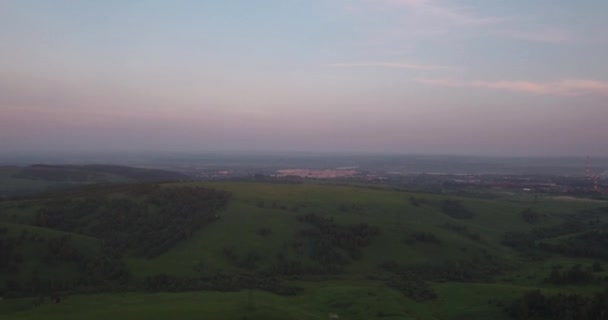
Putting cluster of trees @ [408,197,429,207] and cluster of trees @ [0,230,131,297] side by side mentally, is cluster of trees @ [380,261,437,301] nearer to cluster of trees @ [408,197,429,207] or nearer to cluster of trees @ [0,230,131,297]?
cluster of trees @ [0,230,131,297]

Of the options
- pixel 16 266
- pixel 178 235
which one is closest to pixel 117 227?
pixel 178 235

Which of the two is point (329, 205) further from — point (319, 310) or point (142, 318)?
point (142, 318)

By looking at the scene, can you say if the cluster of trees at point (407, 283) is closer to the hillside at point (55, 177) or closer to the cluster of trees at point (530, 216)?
the cluster of trees at point (530, 216)

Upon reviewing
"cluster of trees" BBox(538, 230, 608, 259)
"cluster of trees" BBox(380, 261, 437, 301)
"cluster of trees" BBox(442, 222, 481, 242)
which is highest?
"cluster of trees" BBox(442, 222, 481, 242)

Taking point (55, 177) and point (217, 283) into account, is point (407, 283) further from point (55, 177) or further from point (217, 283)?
point (55, 177)

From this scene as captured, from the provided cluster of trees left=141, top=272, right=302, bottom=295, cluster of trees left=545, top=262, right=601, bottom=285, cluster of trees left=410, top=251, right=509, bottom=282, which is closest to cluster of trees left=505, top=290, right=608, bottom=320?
cluster of trees left=545, top=262, right=601, bottom=285

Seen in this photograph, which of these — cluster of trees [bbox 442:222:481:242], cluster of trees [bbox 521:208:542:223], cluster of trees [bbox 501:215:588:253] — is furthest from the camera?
cluster of trees [bbox 521:208:542:223]
